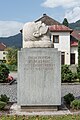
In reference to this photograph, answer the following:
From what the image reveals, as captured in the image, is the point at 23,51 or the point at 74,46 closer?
the point at 23,51

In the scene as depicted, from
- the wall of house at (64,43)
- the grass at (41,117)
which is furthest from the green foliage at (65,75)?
the wall of house at (64,43)

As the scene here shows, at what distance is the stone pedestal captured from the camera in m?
10.4

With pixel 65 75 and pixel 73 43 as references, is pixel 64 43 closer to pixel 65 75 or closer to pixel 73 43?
pixel 73 43

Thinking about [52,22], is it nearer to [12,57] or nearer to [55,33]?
[55,33]

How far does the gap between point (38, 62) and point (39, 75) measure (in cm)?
43

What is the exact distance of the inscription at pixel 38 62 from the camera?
1036 centimetres

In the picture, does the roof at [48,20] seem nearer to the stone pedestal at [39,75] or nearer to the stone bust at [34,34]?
the stone bust at [34,34]

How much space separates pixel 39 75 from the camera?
10406mm

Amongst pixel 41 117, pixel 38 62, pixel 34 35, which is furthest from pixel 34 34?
pixel 41 117

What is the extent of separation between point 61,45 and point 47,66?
3646 centimetres

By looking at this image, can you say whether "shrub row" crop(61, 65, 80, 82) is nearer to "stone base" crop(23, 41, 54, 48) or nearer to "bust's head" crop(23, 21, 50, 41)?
"bust's head" crop(23, 21, 50, 41)

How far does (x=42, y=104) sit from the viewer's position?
415 inches

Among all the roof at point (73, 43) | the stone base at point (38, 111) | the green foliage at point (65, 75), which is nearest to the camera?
the stone base at point (38, 111)

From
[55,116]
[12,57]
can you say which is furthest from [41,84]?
[12,57]
